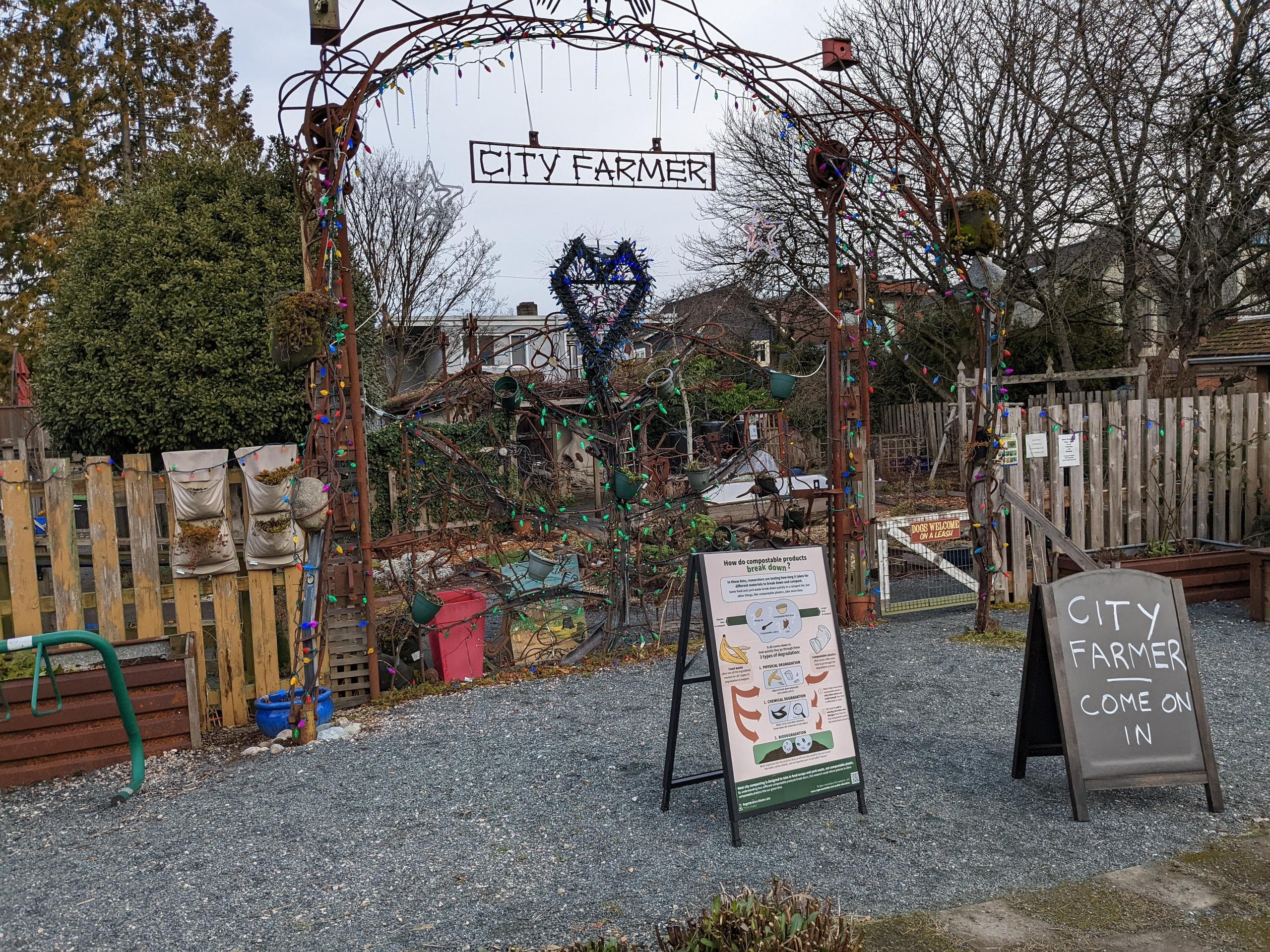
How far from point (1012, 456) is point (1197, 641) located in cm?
202

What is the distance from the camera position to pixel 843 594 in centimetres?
759

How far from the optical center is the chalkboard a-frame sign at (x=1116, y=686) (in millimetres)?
3938

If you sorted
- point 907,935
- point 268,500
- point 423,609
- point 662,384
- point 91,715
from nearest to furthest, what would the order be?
point 907,935
point 91,715
point 268,500
point 423,609
point 662,384

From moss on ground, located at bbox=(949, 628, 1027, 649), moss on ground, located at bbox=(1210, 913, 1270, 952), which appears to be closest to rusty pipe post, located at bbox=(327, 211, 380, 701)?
moss on ground, located at bbox=(949, 628, 1027, 649)

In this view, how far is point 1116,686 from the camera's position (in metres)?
4.04

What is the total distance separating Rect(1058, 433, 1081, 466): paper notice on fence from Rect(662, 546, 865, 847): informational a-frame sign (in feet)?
16.2

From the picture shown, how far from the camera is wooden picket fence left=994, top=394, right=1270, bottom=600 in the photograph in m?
8.10

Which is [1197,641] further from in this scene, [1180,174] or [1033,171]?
[1033,171]

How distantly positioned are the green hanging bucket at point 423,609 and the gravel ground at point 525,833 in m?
0.66

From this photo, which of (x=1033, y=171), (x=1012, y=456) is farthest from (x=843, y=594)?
(x=1033, y=171)

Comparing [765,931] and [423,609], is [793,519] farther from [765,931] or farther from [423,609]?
[765,931]

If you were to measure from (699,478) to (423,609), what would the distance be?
2.39 m

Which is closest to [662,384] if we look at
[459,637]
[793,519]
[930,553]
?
[793,519]

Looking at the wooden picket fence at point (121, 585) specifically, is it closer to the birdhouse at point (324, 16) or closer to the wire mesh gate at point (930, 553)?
the birdhouse at point (324, 16)
